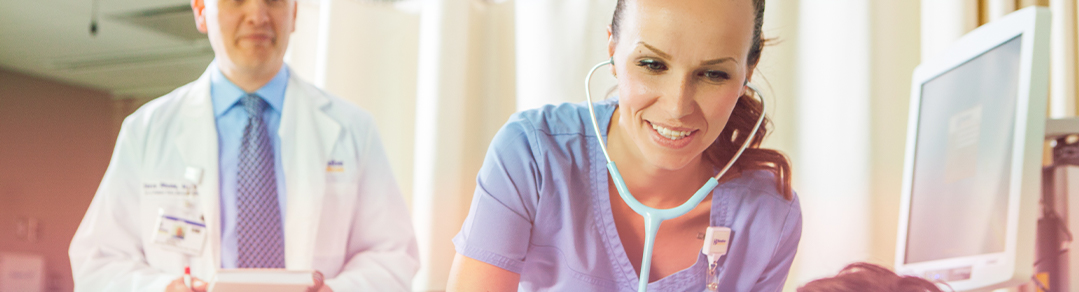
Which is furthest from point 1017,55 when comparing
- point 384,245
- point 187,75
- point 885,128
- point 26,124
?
point 26,124

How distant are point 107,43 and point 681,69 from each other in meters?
1.24

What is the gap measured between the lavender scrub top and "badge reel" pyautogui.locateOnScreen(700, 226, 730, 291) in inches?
0.5

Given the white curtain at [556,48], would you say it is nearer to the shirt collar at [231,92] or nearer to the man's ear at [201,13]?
the shirt collar at [231,92]

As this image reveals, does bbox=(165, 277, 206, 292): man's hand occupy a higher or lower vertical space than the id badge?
lower

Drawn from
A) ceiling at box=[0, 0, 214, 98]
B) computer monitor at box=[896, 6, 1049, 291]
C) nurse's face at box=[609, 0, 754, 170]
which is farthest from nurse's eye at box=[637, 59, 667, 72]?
ceiling at box=[0, 0, 214, 98]

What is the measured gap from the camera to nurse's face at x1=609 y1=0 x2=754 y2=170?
0.65 metres

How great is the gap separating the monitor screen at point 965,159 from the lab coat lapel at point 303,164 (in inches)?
36.5

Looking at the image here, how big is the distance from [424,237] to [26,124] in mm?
826

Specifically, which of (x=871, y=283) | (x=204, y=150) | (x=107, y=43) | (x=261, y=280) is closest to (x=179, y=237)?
(x=204, y=150)

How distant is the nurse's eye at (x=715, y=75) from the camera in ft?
2.16

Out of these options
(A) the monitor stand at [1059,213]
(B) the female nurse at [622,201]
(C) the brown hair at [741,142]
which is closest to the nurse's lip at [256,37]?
(B) the female nurse at [622,201]

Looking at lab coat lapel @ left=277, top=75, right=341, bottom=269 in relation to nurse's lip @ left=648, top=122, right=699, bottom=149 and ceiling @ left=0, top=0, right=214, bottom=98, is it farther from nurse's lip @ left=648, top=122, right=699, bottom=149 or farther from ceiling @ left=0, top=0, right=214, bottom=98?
nurse's lip @ left=648, top=122, right=699, bottom=149

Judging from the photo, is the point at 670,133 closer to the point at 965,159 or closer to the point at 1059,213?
the point at 965,159

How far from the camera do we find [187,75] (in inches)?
50.6
